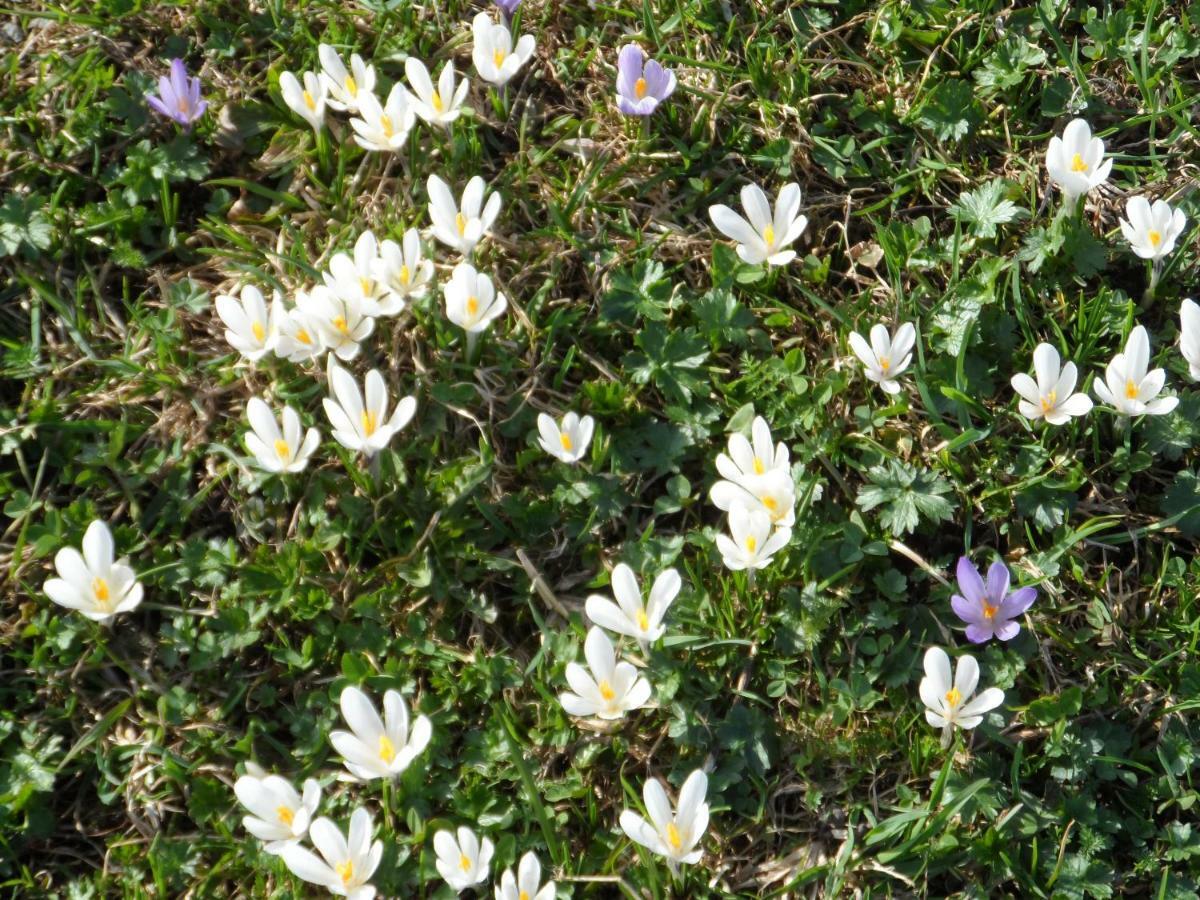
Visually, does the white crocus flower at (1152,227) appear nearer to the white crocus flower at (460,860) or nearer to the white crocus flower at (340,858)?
the white crocus flower at (460,860)

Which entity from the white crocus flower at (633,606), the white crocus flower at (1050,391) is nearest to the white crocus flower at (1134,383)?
the white crocus flower at (1050,391)

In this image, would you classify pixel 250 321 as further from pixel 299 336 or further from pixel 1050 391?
pixel 1050 391

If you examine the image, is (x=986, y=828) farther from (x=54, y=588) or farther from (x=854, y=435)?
(x=54, y=588)

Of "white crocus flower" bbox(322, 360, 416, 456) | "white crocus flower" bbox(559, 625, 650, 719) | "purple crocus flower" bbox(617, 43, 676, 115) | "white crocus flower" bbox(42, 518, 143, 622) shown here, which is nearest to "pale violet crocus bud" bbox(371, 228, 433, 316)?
"white crocus flower" bbox(322, 360, 416, 456)

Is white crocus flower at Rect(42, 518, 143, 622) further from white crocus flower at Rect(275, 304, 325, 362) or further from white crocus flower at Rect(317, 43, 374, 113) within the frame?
white crocus flower at Rect(317, 43, 374, 113)

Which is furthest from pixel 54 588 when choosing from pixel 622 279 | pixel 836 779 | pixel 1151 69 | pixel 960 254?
pixel 1151 69
